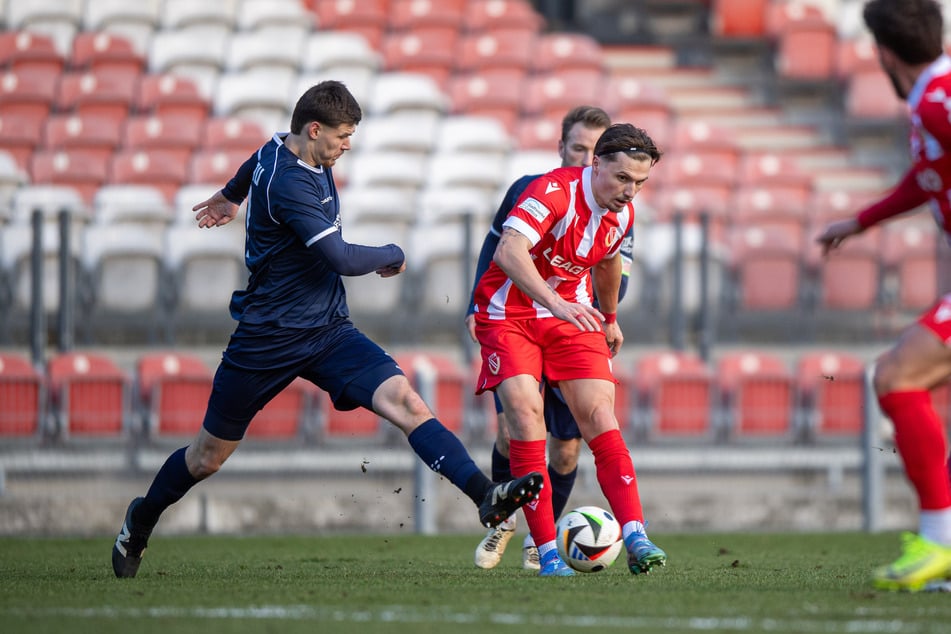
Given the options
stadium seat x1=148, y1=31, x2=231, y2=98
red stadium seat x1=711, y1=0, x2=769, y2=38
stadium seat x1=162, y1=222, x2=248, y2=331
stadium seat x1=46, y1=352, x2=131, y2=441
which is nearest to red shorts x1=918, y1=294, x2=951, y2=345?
stadium seat x1=46, y1=352, x2=131, y2=441

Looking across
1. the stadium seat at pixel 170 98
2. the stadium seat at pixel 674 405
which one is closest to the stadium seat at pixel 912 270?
the stadium seat at pixel 674 405

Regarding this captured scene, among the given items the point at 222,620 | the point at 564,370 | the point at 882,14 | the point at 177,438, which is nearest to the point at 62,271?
the point at 177,438

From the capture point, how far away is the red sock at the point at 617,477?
607 centimetres

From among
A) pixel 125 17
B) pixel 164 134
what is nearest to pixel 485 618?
pixel 164 134

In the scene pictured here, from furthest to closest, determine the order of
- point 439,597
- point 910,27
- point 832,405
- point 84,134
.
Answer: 1. point 84,134
2. point 832,405
3. point 439,597
4. point 910,27

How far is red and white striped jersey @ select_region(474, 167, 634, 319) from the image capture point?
6.18 meters

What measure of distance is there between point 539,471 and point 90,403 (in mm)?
5767

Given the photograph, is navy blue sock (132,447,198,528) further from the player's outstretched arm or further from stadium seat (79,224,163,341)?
stadium seat (79,224,163,341)

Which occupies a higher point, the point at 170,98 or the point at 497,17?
the point at 497,17

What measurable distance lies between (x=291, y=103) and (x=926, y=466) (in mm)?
11646

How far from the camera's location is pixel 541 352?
6.46 meters

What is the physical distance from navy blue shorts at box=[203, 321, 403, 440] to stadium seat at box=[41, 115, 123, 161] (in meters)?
9.11

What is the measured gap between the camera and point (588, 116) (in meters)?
7.12

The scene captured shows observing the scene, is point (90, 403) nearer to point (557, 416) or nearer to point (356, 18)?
point (557, 416)
